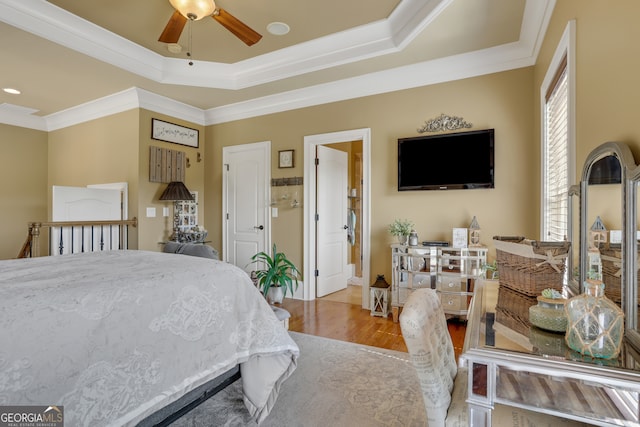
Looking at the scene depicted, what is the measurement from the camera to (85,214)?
162 inches

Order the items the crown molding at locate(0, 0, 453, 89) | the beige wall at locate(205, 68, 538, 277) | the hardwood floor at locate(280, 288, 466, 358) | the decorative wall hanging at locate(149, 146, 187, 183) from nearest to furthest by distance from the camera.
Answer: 1. the crown molding at locate(0, 0, 453, 89)
2. the hardwood floor at locate(280, 288, 466, 358)
3. the beige wall at locate(205, 68, 538, 277)
4. the decorative wall hanging at locate(149, 146, 187, 183)

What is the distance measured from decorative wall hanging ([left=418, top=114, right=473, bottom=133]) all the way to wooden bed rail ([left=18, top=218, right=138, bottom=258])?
3.80 meters

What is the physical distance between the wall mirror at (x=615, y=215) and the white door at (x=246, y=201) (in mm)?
3694

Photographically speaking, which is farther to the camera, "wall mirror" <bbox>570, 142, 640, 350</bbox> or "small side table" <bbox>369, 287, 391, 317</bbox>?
"small side table" <bbox>369, 287, 391, 317</bbox>

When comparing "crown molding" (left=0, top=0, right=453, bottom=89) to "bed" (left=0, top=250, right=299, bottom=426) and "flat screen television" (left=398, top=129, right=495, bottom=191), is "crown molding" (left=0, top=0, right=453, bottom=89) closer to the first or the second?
"flat screen television" (left=398, top=129, right=495, bottom=191)

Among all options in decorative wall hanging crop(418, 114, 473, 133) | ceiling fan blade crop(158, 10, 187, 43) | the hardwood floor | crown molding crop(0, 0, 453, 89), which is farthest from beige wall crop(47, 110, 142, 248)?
decorative wall hanging crop(418, 114, 473, 133)

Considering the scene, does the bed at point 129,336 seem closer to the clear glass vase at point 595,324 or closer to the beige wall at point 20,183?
the clear glass vase at point 595,324

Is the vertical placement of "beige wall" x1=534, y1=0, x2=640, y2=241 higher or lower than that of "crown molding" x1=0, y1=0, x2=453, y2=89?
lower

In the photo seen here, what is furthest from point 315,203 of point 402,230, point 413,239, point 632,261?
point 632,261

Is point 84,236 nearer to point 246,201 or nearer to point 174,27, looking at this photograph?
point 246,201

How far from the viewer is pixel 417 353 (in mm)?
1023

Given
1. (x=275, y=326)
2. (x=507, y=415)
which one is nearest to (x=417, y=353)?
(x=507, y=415)

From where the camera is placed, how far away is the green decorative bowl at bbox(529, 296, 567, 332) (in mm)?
1012

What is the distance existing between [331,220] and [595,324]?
3.81 m
